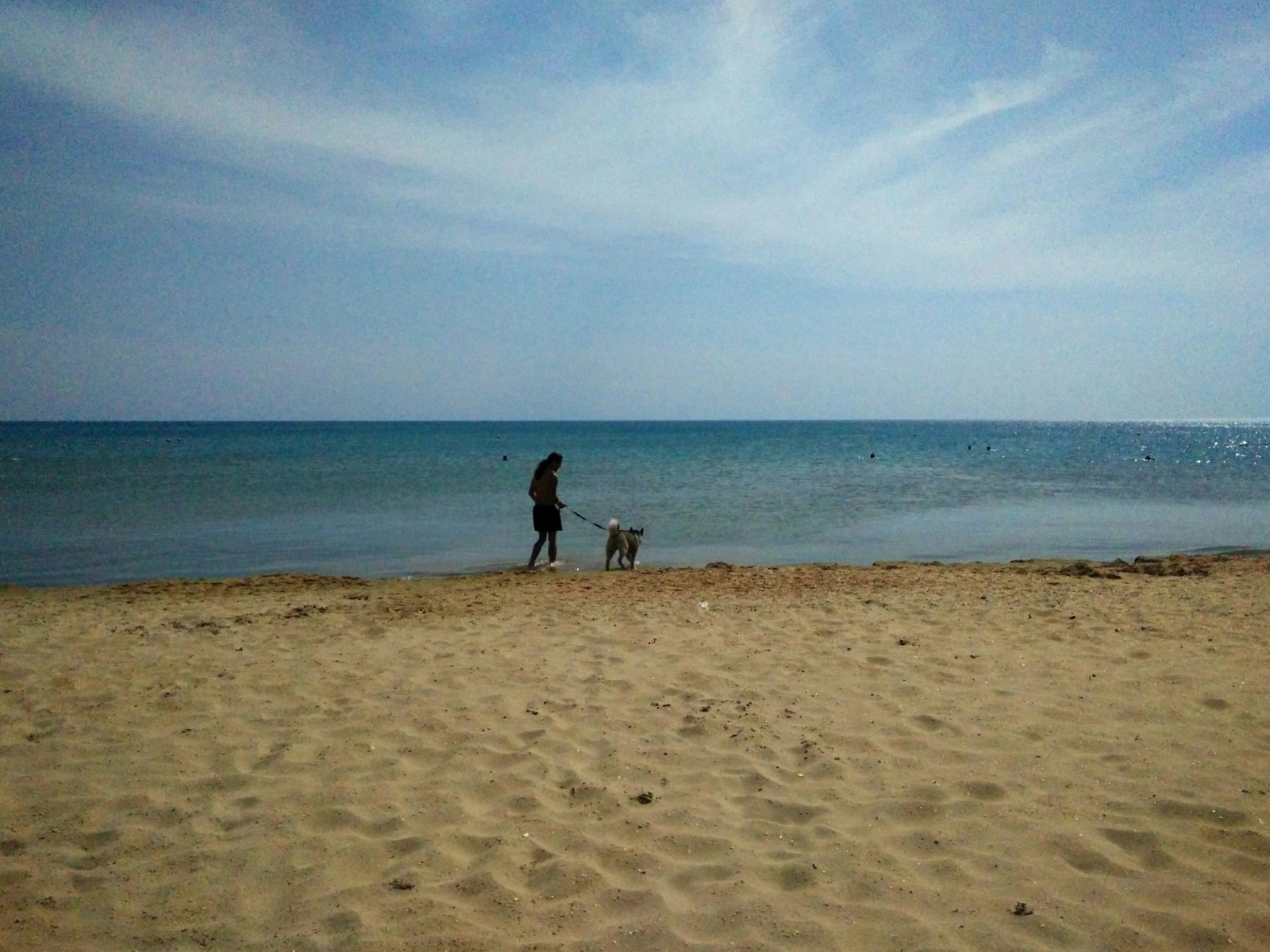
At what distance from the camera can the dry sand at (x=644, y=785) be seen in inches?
123

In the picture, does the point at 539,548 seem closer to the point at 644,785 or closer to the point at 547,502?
the point at 547,502

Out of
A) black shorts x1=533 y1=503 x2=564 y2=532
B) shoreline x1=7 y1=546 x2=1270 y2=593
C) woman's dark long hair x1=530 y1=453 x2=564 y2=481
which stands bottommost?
shoreline x1=7 y1=546 x2=1270 y2=593

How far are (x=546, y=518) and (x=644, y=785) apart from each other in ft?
29.6

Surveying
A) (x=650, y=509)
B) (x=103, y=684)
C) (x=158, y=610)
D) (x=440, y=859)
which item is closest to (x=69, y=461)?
(x=650, y=509)

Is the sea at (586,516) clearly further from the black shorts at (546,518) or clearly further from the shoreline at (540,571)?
the black shorts at (546,518)

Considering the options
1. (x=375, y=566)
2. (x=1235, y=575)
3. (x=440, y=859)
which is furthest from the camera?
(x=375, y=566)

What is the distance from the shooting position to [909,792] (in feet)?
13.3

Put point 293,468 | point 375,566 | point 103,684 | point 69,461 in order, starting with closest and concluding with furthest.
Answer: point 103,684 < point 375,566 < point 293,468 < point 69,461

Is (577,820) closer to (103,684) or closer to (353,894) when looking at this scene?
(353,894)

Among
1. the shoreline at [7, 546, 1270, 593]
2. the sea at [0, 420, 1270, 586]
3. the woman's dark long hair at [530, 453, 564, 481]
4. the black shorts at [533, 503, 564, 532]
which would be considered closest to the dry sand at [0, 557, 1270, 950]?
the shoreline at [7, 546, 1270, 593]

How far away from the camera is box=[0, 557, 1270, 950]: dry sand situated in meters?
3.12

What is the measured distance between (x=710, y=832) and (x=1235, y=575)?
952 cm

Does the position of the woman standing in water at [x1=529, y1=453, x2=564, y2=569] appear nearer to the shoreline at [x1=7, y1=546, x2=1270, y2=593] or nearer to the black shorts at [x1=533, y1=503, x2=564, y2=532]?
the black shorts at [x1=533, y1=503, x2=564, y2=532]

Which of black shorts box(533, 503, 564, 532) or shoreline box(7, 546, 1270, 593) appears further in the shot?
black shorts box(533, 503, 564, 532)
